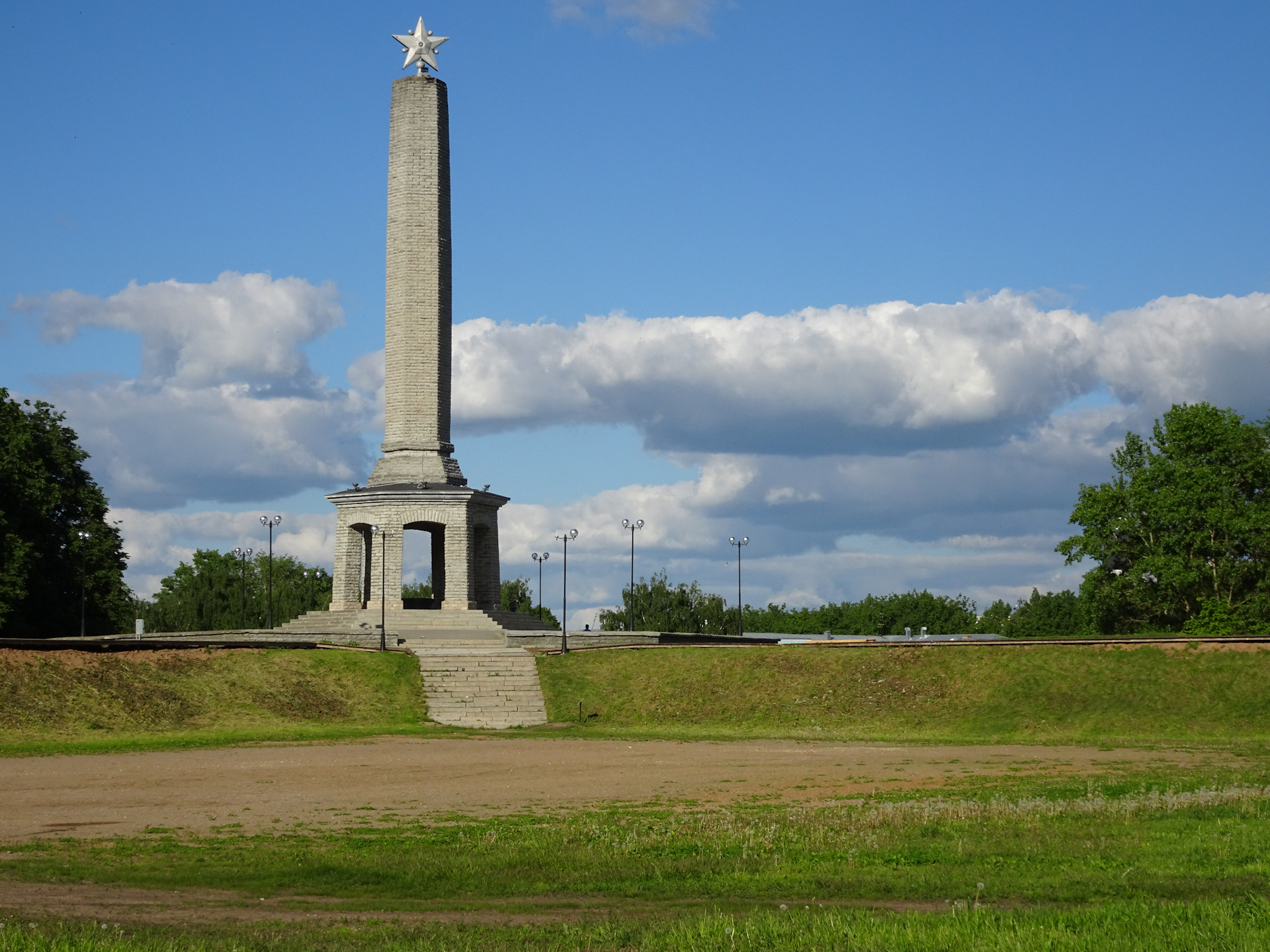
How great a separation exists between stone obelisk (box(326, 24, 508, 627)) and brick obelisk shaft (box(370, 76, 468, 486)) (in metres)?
0.05

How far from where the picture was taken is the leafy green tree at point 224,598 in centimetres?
10775

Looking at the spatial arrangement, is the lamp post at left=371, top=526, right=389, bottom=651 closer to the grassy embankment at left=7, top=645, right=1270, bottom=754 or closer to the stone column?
the stone column

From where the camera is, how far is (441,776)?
28.9m

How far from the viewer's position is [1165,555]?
7012 cm

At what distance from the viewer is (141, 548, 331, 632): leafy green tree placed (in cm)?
10775

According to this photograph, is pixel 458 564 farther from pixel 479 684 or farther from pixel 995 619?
pixel 995 619

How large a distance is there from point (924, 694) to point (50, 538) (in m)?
48.1

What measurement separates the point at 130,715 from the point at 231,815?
71.1ft

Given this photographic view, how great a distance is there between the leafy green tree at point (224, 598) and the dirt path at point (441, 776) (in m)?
65.3

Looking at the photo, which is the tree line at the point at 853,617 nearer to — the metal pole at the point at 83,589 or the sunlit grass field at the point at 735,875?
the metal pole at the point at 83,589

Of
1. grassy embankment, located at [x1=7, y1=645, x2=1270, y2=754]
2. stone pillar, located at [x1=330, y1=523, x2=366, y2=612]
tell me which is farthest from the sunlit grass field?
stone pillar, located at [x1=330, y1=523, x2=366, y2=612]

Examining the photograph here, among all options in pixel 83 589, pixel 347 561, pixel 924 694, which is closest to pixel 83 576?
pixel 83 589

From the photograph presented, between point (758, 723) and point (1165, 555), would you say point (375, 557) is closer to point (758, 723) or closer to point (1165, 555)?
point (758, 723)

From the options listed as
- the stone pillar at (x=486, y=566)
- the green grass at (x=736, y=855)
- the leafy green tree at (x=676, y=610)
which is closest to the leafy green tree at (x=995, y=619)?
the leafy green tree at (x=676, y=610)
